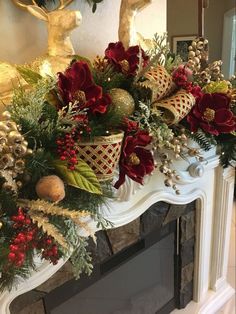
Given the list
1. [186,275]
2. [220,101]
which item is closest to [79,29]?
[220,101]

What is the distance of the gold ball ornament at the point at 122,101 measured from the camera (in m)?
0.87

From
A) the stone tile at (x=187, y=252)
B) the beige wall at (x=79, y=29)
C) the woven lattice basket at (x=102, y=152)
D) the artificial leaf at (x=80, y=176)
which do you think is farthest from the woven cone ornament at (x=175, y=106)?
the stone tile at (x=187, y=252)

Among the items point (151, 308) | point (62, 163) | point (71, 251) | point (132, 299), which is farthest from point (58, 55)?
point (151, 308)

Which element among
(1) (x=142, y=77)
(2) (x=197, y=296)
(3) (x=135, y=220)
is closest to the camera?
(1) (x=142, y=77)

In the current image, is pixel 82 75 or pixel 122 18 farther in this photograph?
pixel 122 18

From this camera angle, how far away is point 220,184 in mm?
1590

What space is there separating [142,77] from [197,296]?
1.30 metres

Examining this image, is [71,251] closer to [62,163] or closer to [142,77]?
[62,163]

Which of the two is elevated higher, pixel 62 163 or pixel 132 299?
pixel 62 163

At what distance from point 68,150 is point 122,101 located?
9.1 inches

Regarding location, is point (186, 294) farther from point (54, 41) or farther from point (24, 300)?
point (54, 41)

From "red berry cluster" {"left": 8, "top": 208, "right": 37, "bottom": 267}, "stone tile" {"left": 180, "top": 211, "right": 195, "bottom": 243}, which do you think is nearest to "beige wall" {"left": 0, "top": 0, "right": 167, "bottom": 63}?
"red berry cluster" {"left": 8, "top": 208, "right": 37, "bottom": 267}

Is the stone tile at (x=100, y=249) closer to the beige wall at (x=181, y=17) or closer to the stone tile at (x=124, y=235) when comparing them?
the stone tile at (x=124, y=235)

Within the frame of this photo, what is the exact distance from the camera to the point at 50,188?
70 cm
